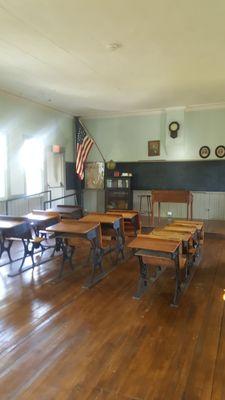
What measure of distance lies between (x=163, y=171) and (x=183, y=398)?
739cm

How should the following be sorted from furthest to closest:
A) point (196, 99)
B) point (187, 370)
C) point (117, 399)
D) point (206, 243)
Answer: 1. point (196, 99)
2. point (206, 243)
3. point (187, 370)
4. point (117, 399)

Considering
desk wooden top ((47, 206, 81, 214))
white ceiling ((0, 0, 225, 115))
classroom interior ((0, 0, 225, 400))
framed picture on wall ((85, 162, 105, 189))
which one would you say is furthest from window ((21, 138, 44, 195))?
framed picture on wall ((85, 162, 105, 189))

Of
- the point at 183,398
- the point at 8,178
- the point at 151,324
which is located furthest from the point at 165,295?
the point at 8,178

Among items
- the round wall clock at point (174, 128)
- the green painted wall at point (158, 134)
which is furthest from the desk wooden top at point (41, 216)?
the round wall clock at point (174, 128)

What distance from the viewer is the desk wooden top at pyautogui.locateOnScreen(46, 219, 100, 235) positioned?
3.92 meters

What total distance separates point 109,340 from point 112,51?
12.4 feet

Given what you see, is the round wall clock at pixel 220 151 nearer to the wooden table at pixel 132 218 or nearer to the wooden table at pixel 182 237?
the wooden table at pixel 132 218

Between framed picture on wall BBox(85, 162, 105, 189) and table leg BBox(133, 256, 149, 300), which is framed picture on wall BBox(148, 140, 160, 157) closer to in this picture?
framed picture on wall BBox(85, 162, 105, 189)

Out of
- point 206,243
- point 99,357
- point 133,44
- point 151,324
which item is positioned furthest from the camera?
point 206,243

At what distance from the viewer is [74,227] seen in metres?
4.12

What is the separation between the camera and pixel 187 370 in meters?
2.29

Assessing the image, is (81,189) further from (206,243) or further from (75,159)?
(206,243)

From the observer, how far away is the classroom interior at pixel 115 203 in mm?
2404

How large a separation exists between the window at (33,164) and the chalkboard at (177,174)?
231 cm
